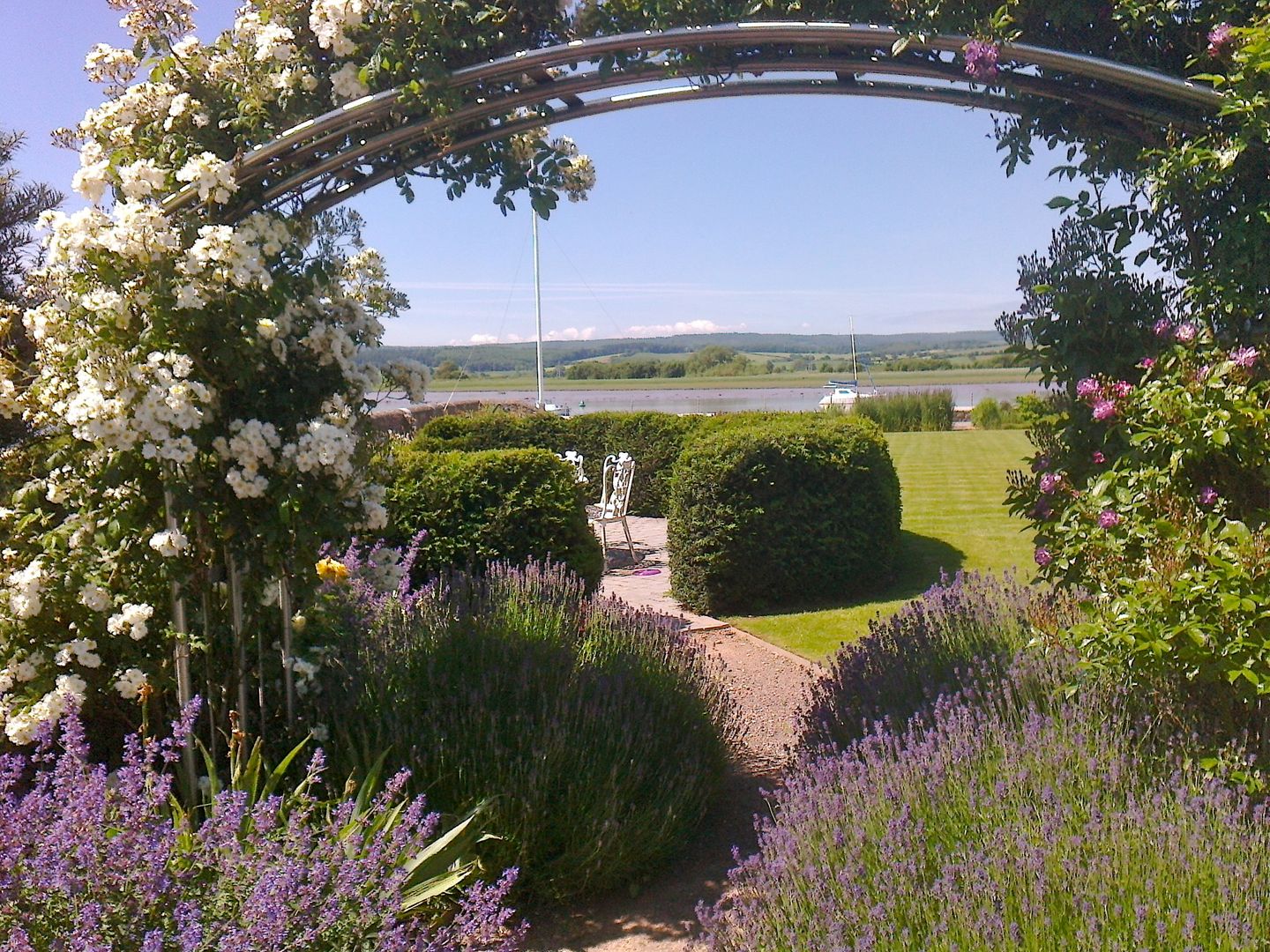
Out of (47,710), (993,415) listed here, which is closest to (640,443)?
(47,710)

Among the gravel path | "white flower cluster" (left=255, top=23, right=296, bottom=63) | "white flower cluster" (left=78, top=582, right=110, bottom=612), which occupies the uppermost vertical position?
"white flower cluster" (left=255, top=23, right=296, bottom=63)

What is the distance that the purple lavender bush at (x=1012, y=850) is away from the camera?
1.96 meters

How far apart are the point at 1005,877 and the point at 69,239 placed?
2.95m

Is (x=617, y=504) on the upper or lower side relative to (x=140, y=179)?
lower

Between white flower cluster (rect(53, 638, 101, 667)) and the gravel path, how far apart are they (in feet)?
5.10

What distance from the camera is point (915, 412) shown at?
24938 mm

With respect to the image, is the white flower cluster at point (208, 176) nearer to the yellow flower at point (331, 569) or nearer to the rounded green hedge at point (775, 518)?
the yellow flower at point (331, 569)

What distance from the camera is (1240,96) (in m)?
3.07

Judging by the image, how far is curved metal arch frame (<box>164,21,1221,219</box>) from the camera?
325 cm

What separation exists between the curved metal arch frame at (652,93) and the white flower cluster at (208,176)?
141 mm

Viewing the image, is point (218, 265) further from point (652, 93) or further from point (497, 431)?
point (497, 431)

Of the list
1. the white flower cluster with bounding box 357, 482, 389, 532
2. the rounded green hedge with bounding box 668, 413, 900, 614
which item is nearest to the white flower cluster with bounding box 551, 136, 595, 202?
the white flower cluster with bounding box 357, 482, 389, 532

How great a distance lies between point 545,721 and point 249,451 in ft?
4.08

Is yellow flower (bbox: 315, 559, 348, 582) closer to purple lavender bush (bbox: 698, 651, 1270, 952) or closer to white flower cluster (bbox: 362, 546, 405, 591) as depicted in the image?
white flower cluster (bbox: 362, 546, 405, 591)
